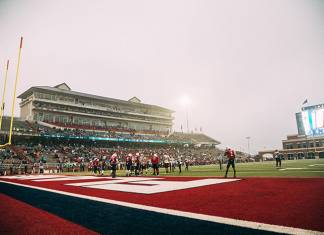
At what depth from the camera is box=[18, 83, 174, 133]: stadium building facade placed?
56.1 meters

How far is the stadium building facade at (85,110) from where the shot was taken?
56.1 m

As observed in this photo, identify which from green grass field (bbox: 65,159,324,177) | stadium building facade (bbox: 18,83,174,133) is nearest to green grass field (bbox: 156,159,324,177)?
green grass field (bbox: 65,159,324,177)

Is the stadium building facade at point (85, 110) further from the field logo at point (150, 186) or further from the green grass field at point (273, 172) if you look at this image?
the field logo at point (150, 186)

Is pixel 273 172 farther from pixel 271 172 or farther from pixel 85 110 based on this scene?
pixel 85 110

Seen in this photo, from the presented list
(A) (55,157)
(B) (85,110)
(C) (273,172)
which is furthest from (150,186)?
(B) (85,110)

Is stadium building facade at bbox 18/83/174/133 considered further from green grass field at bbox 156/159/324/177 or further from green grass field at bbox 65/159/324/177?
green grass field at bbox 156/159/324/177

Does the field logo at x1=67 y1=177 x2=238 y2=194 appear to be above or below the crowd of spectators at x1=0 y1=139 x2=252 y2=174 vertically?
below

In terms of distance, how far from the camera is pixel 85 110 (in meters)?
64.2

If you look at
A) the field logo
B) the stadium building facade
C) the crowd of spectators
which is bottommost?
the field logo

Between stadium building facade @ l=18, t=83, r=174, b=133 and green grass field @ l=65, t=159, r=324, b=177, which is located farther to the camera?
stadium building facade @ l=18, t=83, r=174, b=133

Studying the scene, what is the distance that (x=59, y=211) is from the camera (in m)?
5.66

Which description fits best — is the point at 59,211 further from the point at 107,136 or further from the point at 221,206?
the point at 107,136

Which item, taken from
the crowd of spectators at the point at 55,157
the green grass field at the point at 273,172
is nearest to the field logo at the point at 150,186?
the green grass field at the point at 273,172

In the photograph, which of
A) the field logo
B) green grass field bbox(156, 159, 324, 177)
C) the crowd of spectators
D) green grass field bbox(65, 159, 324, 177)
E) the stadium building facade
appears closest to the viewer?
the field logo
